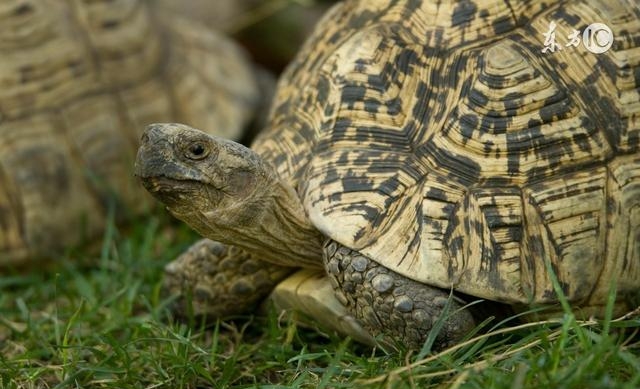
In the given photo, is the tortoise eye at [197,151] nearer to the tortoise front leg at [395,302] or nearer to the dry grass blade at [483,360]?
the tortoise front leg at [395,302]

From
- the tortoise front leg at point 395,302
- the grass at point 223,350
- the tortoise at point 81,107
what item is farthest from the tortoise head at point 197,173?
the tortoise at point 81,107

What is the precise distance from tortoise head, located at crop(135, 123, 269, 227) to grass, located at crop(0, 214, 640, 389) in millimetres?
537

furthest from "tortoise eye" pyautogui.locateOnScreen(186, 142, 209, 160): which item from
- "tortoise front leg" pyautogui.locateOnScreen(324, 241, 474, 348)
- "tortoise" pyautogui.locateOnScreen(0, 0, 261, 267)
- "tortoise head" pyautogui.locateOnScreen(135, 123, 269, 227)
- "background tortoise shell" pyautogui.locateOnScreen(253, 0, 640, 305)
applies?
"tortoise" pyautogui.locateOnScreen(0, 0, 261, 267)

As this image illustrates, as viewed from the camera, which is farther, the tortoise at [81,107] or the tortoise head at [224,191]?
the tortoise at [81,107]

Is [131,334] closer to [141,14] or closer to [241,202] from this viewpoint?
[241,202]

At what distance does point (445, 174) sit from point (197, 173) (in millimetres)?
872

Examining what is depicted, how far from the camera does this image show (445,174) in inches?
131

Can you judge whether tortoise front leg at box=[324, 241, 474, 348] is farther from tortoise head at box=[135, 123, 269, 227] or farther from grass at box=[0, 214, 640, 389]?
tortoise head at box=[135, 123, 269, 227]

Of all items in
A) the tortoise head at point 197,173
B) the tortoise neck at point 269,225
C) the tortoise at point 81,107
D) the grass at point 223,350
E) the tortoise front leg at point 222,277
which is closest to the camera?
the grass at point 223,350

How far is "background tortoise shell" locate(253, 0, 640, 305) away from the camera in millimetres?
3217

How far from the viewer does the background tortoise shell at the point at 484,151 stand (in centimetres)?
322

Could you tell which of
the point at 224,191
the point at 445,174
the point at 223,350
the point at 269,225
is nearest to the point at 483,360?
the point at 445,174

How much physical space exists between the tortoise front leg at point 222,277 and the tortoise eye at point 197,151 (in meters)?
0.64

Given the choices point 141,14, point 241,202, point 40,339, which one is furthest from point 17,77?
point 241,202
